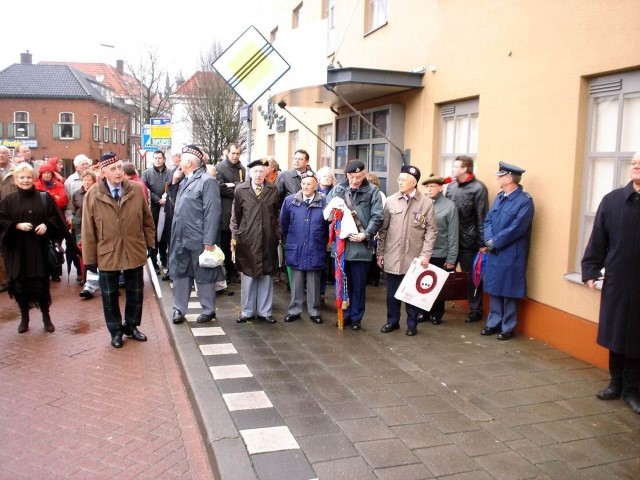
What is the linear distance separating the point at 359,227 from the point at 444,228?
103 centimetres

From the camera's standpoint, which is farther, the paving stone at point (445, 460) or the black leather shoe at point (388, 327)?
the black leather shoe at point (388, 327)

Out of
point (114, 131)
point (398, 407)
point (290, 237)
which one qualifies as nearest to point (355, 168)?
point (290, 237)

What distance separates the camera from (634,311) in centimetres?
466

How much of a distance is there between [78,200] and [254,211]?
12.8 feet

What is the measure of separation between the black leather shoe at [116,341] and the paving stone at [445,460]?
12.4 feet

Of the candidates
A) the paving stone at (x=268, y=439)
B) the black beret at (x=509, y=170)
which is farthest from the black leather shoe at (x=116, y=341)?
the black beret at (x=509, y=170)

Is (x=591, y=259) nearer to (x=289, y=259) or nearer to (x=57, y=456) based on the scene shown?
(x=289, y=259)

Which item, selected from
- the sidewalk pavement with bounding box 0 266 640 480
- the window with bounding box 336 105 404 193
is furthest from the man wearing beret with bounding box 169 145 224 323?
the window with bounding box 336 105 404 193

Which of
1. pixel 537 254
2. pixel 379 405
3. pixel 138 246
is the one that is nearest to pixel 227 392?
pixel 379 405

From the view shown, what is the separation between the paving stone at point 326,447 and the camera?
3.87 m

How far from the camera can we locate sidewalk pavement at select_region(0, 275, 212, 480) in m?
3.97

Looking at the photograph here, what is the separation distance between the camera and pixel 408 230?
6594 mm

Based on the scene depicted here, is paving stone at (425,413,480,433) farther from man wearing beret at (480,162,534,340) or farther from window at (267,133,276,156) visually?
window at (267,133,276,156)

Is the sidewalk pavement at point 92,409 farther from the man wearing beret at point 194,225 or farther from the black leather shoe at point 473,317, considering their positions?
the black leather shoe at point 473,317
